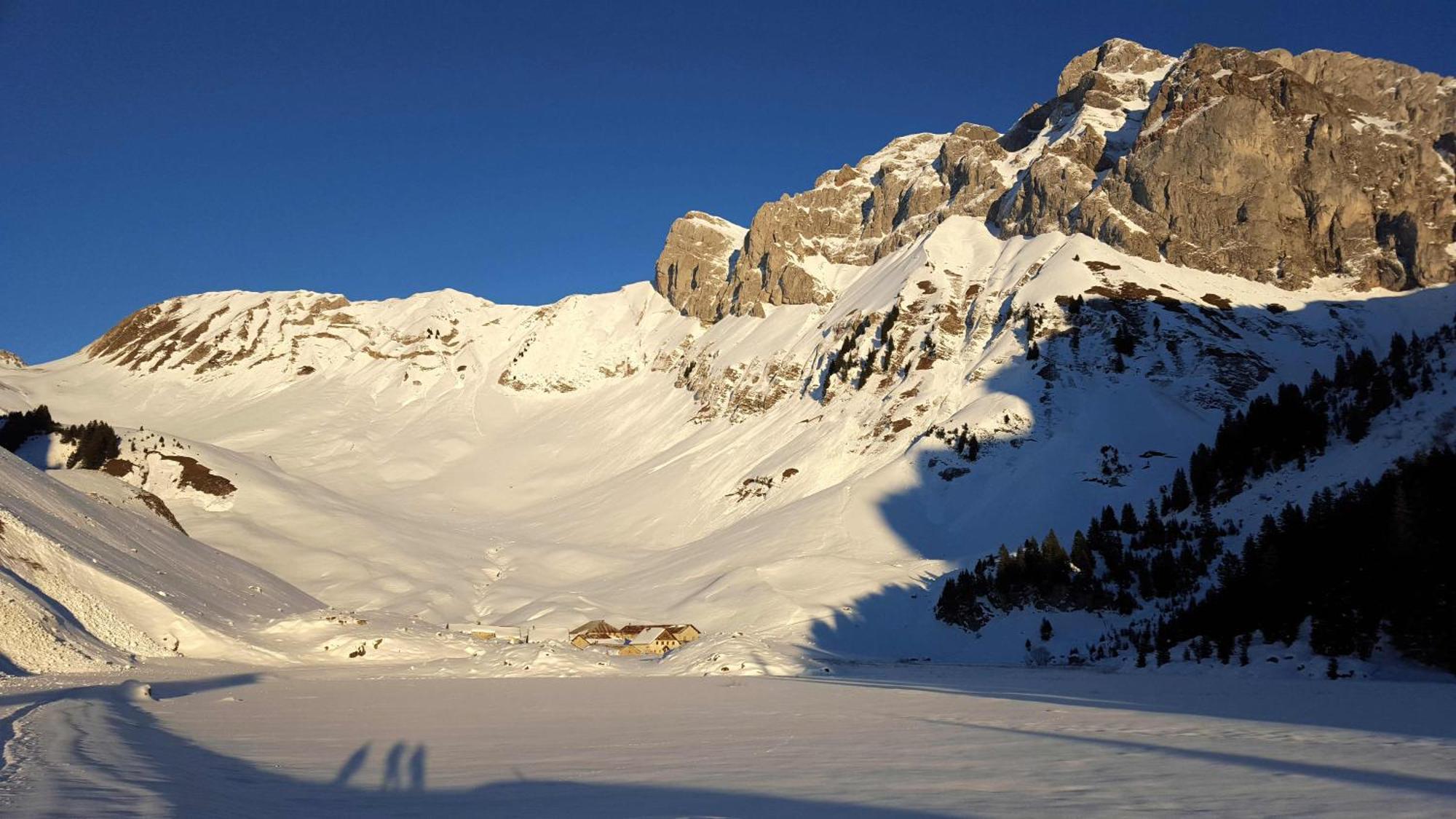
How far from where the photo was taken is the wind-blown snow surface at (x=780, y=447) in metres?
87.2

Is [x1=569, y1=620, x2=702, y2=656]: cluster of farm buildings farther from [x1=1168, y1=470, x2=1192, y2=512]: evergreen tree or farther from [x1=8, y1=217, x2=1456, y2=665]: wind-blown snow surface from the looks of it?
[x1=1168, y1=470, x2=1192, y2=512]: evergreen tree

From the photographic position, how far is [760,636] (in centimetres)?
6956

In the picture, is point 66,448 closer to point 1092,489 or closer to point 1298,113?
point 1092,489

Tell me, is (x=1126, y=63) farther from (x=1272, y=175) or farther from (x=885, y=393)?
(x=885, y=393)

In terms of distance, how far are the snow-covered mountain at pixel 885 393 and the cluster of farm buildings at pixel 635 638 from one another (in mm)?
6626

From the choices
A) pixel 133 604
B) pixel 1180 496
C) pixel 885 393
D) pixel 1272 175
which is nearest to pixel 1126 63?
pixel 1272 175

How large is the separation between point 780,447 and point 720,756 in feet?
389

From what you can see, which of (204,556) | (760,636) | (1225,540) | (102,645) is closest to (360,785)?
(102,645)

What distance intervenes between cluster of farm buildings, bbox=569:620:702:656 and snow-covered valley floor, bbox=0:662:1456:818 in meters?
41.1

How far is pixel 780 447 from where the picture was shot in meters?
130

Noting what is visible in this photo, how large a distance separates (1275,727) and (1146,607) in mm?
51230

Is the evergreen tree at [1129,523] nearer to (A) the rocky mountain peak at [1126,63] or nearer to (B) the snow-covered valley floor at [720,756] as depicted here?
(B) the snow-covered valley floor at [720,756]

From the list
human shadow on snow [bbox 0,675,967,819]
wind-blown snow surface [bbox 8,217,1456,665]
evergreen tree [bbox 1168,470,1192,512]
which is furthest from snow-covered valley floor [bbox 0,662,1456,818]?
evergreen tree [bbox 1168,470,1192,512]

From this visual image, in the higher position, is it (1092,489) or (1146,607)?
(1092,489)
